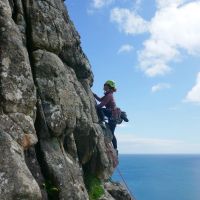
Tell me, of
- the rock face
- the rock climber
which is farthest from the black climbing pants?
the rock face

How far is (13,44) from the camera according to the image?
15.0 meters

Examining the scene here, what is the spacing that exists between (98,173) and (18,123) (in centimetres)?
847

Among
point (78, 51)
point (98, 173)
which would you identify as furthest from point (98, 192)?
point (78, 51)

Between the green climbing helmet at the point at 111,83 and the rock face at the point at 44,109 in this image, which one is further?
the green climbing helmet at the point at 111,83

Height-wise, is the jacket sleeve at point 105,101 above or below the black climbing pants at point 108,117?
above

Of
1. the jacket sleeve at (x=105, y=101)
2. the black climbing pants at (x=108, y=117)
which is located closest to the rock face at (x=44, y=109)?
the jacket sleeve at (x=105, y=101)

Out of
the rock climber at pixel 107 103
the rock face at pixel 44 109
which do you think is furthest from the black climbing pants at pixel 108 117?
the rock face at pixel 44 109

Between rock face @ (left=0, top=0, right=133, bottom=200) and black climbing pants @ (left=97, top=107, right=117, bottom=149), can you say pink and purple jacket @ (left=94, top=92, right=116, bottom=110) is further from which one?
rock face @ (left=0, top=0, right=133, bottom=200)

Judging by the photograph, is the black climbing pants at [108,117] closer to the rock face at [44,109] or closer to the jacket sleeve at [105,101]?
the jacket sleeve at [105,101]

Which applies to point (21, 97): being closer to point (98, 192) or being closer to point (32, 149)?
point (32, 149)

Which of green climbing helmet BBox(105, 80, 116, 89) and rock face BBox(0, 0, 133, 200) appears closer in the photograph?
rock face BBox(0, 0, 133, 200)

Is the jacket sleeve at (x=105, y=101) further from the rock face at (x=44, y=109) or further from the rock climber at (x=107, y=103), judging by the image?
the rock face at (x=44, y=109)

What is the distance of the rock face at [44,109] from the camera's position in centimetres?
1359

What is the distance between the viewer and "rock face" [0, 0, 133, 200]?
44.6 feet
